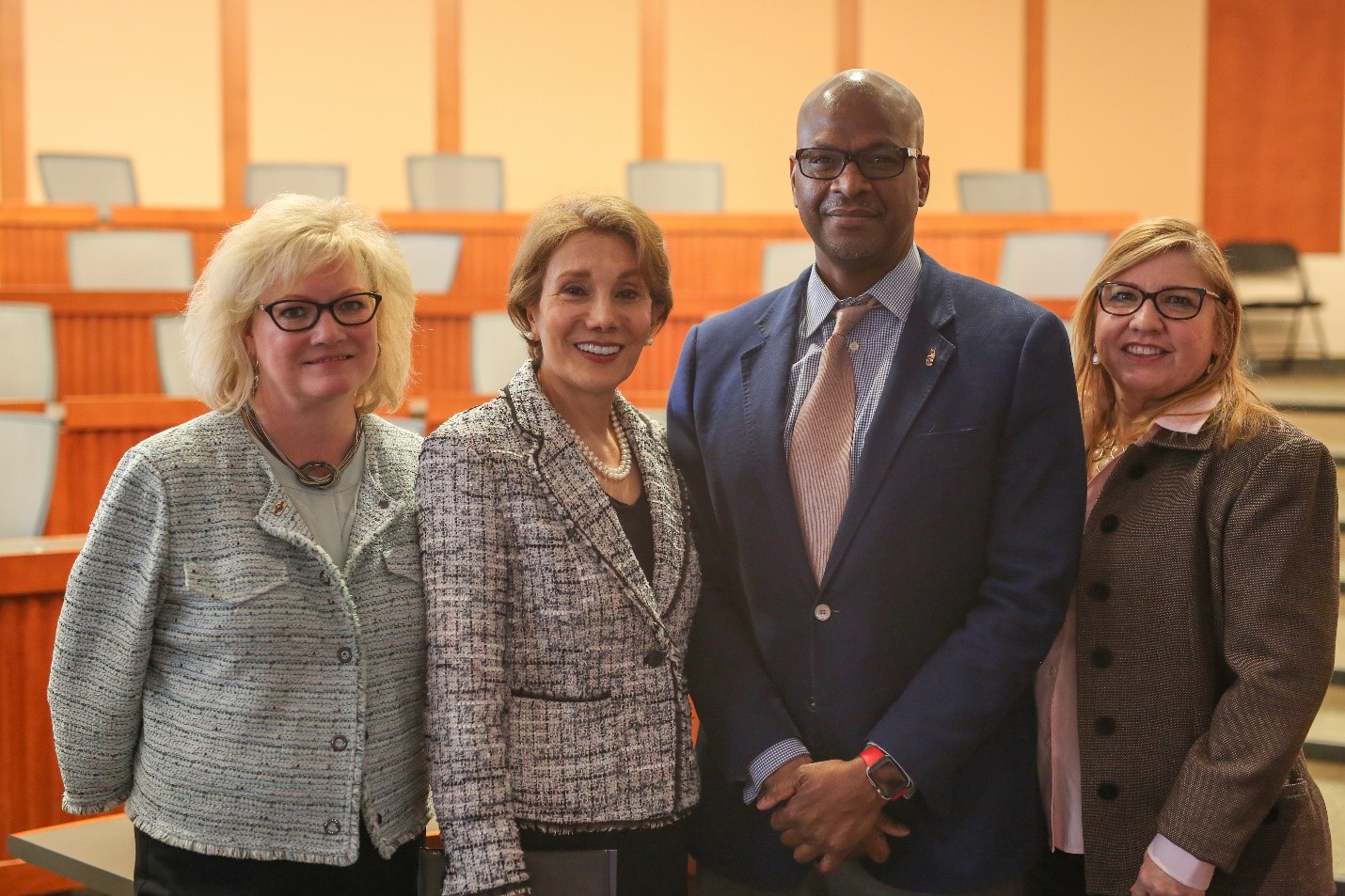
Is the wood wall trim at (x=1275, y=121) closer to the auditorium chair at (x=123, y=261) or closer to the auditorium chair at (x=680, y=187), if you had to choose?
the auditorium chair at (x=680, y=187)

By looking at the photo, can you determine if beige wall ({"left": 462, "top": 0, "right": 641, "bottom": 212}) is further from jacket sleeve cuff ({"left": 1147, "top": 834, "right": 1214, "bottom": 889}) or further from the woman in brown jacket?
jacket sleeve cuff ({"left": 1147, "top": 834, "right": 1214, "bottom": 889})

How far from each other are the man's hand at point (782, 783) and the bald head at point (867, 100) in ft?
2.33

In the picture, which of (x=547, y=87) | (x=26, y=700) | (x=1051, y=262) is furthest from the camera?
(x=547, y=87)

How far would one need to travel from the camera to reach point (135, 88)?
7672 millimetres

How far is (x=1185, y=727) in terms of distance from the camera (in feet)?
4.82

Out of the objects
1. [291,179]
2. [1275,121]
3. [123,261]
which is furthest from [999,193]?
[123,261]

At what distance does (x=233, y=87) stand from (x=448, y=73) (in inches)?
50.7

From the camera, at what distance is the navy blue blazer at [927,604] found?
1399 millimetres

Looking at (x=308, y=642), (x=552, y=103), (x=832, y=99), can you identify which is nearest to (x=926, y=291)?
(x=832, y=99)

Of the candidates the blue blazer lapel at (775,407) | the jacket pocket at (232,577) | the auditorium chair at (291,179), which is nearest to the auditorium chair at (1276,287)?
the auditorium chair at (291,179)

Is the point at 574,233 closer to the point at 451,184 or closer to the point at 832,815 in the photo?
the point at 832,815

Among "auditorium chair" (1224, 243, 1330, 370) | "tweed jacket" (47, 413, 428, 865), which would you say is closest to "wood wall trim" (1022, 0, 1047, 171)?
"auditorium chair" (1224, 243, 1330, 370)

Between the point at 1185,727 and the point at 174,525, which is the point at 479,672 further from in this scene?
the point at 1185,727

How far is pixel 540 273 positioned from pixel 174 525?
46cm
